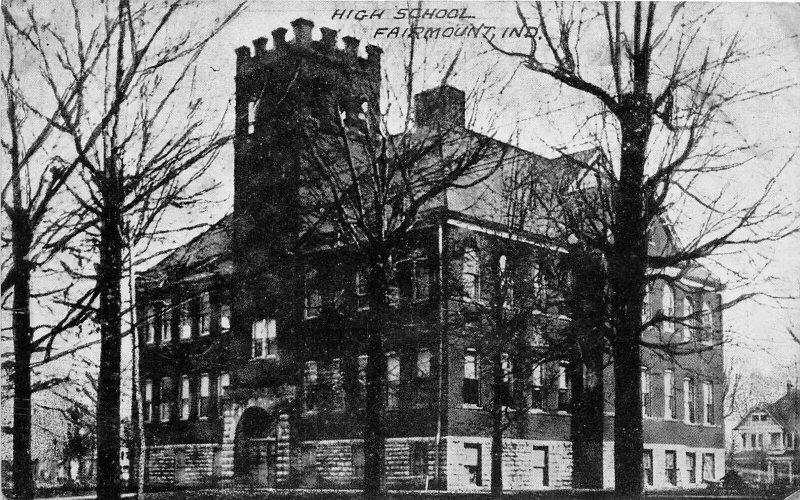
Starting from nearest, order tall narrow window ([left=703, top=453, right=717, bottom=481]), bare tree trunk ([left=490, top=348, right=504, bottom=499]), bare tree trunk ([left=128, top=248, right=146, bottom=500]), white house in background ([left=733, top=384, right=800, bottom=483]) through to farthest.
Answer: white house in background ([left=733, top=384, right=800, bottom=483]) → bare tree trunk ([left=128, top=248, right=146, bottom=500]) → tall narrow window ([left=703, top=453, right=717, bottom=481]) → bare tree trunk ([left=490, top=348, right=504, bottom=499])

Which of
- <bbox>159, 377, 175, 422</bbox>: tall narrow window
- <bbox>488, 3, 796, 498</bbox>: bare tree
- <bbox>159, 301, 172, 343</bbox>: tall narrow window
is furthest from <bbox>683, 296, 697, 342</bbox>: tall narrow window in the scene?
<bbox>159, 377, 175, 422</bbox>: tall narrow window

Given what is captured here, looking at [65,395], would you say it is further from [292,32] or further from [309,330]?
[292,32]

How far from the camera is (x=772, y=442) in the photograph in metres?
13.4

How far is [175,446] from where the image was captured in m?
14.4

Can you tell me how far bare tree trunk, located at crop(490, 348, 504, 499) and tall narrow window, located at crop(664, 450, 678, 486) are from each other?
7.66 ft

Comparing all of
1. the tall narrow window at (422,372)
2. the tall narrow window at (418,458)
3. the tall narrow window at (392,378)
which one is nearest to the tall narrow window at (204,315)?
the tall narrow window at (392,378)

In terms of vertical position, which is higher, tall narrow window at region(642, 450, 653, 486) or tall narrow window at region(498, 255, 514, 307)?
tall narrow window at region(498, 255, 514, 307)

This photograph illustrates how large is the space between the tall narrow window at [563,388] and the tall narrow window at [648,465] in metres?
1.26

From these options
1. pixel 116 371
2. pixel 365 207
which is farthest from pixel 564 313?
pixel 116 371

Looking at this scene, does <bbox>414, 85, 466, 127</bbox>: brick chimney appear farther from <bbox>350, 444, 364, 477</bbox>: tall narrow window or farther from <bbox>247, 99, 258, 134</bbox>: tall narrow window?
<bbox>350, 444, 364, 477</bbox>: tall narrow window

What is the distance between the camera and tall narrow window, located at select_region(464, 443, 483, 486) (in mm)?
14102

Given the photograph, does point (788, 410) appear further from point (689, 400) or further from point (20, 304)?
point (20, 304)

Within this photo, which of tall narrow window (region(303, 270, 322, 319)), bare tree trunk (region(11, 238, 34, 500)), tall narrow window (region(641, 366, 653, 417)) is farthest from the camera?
tall narrow window (region(641, 366, 653, 417))

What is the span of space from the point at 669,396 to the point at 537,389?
1995 millimetres
